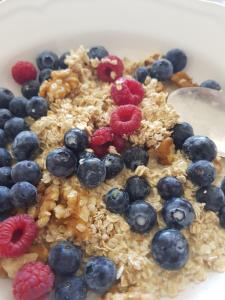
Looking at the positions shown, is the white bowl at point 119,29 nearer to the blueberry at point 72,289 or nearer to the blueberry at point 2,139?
the blueberry at point 2,139

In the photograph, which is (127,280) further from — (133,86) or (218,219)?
(133,86)

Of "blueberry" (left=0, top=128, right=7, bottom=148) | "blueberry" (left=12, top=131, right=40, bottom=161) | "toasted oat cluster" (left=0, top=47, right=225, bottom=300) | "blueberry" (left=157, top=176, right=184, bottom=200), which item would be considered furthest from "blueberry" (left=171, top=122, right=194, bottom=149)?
"blueberry" (left=0, top=128, right=7, bottom=148)

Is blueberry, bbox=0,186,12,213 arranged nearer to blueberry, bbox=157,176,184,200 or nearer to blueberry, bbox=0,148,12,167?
blueberry, bbox=0,148,12,167

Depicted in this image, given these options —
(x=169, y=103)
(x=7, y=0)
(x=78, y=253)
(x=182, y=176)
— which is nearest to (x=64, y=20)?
(x=7, y=0)

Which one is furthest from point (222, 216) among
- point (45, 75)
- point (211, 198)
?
point (45, 75)

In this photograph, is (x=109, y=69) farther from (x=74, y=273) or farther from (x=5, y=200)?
(x=74, y=273)

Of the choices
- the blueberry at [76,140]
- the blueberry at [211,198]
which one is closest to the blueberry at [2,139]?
the blueberry at [76,140]
